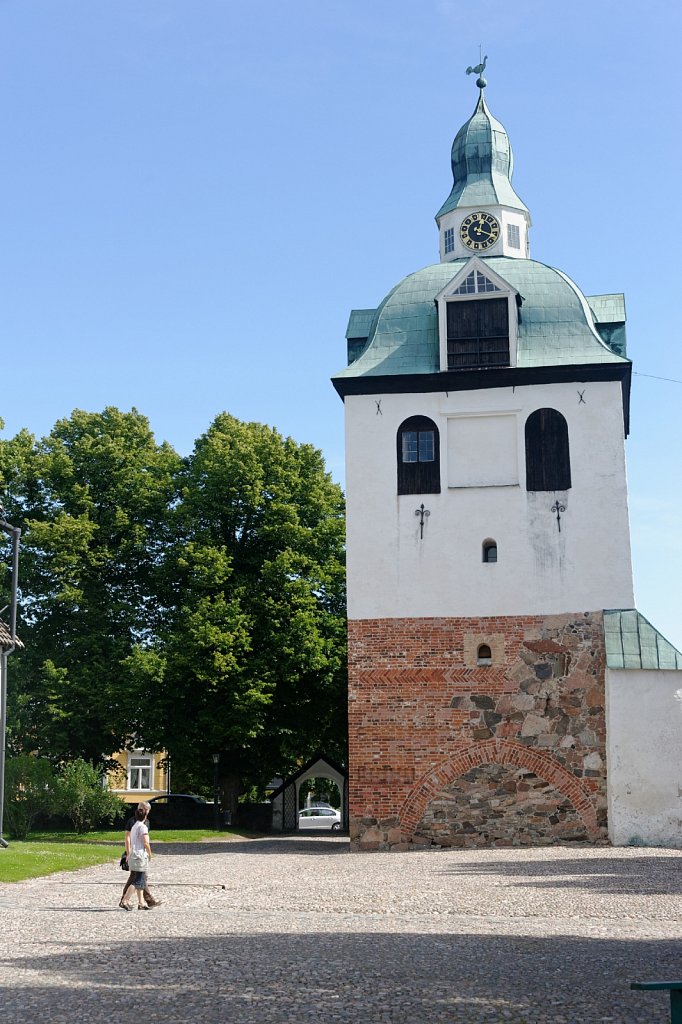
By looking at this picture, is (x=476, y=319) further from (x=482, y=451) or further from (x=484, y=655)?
(x=484, y=655)

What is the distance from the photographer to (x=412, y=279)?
28516mm

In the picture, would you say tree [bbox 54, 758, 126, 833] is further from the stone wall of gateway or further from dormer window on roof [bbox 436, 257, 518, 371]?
dormer window on roof [bbox 436, 257, 518, 371]

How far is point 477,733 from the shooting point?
80.8 feet

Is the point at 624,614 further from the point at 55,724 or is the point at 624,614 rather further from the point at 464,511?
the point at 55,724

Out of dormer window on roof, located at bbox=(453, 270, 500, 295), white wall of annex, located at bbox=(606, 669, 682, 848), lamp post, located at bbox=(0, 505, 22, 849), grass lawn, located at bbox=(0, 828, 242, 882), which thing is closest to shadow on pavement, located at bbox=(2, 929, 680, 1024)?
grass lawn, located at bbox=(0, 828, 242, 882)

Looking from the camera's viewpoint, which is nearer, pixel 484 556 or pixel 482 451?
pixel 484 556

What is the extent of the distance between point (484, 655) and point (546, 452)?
4.75 meters

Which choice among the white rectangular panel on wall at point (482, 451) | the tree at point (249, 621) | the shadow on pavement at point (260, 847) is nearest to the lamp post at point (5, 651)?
the shadow on pavement at point (260, 847)

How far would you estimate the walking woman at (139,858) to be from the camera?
13523 millimetres

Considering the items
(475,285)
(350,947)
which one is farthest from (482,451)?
(350,947)

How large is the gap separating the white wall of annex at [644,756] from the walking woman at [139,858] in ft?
42.5

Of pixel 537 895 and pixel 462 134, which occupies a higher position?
pixel 462 134

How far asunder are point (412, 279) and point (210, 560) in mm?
10520

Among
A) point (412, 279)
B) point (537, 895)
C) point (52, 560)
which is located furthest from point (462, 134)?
point (537, 895)
